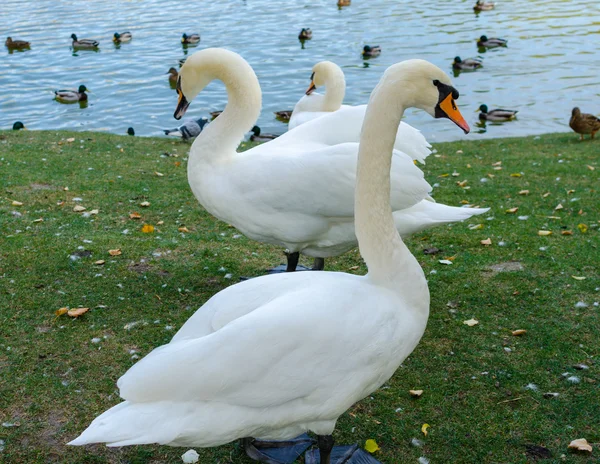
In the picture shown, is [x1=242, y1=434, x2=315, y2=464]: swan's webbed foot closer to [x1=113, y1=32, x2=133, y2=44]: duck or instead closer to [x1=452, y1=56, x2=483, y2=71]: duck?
[x1=452, y1=56, x2=483, y2=71]: duck

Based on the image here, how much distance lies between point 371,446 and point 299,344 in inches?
42.4

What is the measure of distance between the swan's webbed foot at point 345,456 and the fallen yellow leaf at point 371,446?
4 centimetres

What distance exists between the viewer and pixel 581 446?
366 centimetres

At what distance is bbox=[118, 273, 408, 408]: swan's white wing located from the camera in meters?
2.97

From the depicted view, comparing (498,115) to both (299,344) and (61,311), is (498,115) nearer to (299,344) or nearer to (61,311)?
(61,311)

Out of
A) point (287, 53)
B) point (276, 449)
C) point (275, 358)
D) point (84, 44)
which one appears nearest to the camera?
point (275, 358)

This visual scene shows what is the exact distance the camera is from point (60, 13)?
2747 cm

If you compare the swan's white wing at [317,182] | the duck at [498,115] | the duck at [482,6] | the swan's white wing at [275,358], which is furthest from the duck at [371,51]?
the swan's white wing at [275,358]

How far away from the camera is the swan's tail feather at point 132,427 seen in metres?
2.78

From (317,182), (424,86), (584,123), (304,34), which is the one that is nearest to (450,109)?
(424,86)

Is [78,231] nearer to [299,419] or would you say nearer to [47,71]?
[299,419]

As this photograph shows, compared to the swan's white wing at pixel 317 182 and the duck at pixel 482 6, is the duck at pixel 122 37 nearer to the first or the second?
the duck at pixel 482 6

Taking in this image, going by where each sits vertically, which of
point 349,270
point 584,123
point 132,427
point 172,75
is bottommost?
point 172,75

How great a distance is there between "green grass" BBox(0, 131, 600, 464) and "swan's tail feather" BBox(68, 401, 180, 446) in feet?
2.85
